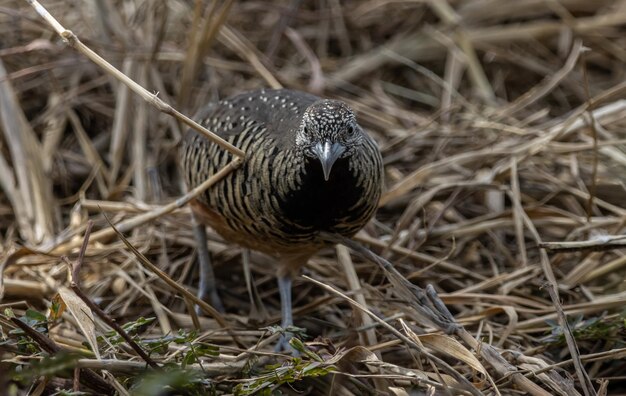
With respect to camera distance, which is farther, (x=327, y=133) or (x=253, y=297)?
(x=253, y=297)

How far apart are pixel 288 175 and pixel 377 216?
1462 millimetres

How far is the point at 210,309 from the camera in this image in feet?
10.3

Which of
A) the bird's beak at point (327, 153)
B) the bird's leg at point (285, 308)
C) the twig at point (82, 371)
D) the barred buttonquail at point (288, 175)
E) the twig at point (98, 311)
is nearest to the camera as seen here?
the twig at point (98, 311)

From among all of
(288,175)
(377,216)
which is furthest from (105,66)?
(377,216)

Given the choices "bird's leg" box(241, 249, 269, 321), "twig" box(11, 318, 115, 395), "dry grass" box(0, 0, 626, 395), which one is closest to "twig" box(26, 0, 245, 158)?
"dry grass" box(0, 0, 626, 395)

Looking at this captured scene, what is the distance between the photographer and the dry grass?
2.74 meters

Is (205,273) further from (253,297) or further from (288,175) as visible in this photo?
(288,175)

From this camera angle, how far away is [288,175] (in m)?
2.87

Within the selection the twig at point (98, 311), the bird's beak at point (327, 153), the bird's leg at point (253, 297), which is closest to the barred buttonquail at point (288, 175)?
the bird's beak at point (327, 153)

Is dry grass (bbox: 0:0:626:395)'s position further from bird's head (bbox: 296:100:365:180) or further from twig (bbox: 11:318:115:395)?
bird's head (bbox: 296:100:365:180)

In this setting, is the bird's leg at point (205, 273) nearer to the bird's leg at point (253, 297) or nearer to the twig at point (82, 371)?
the bird's leg at point (253, 297)

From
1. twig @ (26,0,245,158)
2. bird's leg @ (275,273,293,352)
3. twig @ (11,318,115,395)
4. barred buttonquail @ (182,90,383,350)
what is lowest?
bird's leg @ (275,273,293,352)

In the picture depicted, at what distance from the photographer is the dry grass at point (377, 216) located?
2.74 metres

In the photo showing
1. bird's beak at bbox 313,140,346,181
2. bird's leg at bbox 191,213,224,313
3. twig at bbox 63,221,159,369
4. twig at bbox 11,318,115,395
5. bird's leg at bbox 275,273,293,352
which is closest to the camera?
twig at bbox 63,221,159,369
